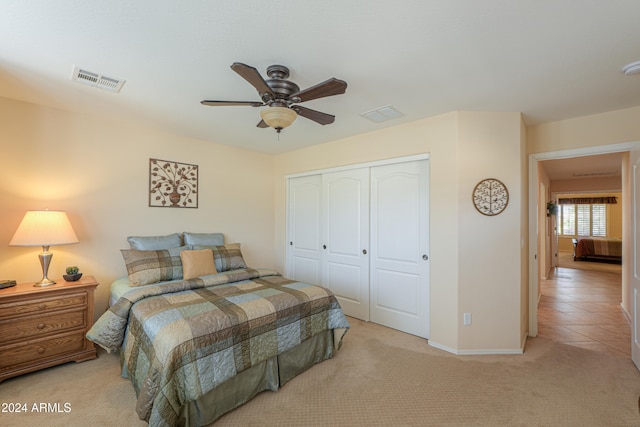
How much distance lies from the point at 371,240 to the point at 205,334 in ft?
7.57

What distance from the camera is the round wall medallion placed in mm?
2789

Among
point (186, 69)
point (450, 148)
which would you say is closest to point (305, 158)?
point (450, 148)

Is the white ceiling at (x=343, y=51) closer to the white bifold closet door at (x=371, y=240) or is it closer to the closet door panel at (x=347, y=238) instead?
the white bifold closet door at (x=371, y=240)

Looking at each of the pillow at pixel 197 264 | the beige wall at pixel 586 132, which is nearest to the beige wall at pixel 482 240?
the beige wall at pixel 586 132

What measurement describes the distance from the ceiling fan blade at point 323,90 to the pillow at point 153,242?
7.60ft

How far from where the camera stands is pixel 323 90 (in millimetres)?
1805

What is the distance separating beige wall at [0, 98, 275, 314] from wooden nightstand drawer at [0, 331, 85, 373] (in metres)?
0.57

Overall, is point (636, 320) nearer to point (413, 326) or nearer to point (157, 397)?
point (413, 326)

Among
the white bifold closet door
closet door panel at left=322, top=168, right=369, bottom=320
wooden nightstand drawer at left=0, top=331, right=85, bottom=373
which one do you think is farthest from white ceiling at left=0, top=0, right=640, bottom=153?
wooden nightstand drawer at left=0, top=331, right=85, bottom=373

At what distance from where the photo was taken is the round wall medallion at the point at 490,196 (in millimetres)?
2789

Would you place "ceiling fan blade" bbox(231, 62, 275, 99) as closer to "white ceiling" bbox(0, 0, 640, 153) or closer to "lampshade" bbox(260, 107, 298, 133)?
"lampshade" bbox(260, 107, 298, 133)

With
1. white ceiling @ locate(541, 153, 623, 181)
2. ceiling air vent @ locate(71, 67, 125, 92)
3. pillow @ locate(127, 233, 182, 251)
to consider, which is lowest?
pillow @ locate(127, 233, 182, 251)

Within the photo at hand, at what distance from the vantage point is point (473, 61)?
1.93 m

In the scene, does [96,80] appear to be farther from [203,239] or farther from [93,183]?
[203,239]
